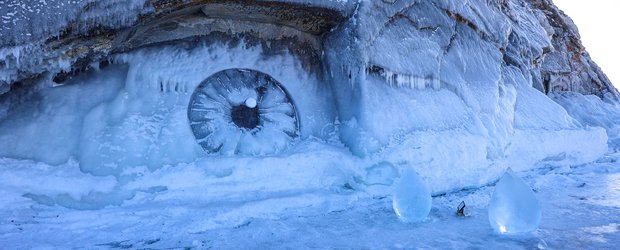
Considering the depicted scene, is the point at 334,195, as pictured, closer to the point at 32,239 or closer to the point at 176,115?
the point at 176,115

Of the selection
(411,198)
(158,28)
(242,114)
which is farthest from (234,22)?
(411,198)

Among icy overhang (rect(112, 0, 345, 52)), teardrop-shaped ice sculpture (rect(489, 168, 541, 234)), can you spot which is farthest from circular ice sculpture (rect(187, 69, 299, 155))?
teardrop-shaped ice sculpture (rect(489, 168, 541, 234))

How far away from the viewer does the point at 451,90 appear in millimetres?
4328

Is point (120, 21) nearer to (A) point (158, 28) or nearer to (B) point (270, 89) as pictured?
(A) point (158, 28)

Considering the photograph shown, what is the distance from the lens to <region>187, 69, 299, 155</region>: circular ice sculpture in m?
3.31

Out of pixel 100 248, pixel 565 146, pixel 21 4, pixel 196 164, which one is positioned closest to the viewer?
pixel 100 248

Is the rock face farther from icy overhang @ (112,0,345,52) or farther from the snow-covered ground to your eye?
the snow-covered ground

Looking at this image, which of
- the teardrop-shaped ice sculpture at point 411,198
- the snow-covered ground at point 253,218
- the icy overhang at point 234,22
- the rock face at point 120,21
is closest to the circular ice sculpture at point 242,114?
the snow-covered ground at point 253,218

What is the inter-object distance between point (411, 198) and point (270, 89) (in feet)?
5.21

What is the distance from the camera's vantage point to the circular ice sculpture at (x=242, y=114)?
10.9 ft

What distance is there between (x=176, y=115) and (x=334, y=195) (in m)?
1.24

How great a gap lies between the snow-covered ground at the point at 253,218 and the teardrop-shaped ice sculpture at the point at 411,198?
64mm

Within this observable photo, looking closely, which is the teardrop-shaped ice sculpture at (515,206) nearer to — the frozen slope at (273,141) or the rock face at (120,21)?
Result: the frozen slope at (273,141)

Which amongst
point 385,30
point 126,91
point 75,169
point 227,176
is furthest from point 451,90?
point 75,169
